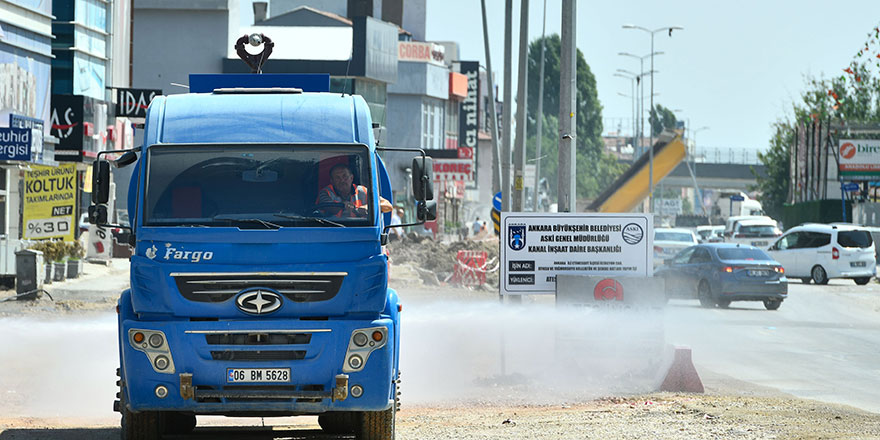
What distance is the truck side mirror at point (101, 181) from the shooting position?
9.72m

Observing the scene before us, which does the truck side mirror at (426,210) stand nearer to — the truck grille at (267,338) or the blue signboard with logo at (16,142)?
the truck grille at (267,338)

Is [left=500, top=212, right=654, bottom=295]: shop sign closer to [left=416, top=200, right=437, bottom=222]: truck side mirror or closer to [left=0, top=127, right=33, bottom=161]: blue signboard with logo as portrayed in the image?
[left=416, top=200, right=437, bottom=222]: truck side mirror

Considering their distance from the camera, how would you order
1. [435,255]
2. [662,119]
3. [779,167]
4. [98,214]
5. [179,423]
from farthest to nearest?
[662,119]
[779,167]
[435,255]
[179,423]
[98,214]

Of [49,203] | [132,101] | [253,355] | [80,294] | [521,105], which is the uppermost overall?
[132,101]

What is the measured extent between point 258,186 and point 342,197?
2.01 ft

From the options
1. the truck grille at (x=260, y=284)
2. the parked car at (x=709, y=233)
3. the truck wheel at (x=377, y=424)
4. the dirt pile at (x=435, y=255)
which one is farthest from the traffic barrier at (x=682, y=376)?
the parked car at (x=709, y=233)

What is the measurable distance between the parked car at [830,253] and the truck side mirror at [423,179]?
1302 inches

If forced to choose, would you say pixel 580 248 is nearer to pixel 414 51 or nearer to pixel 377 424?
pixel 377 424

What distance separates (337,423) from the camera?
11.2 metres

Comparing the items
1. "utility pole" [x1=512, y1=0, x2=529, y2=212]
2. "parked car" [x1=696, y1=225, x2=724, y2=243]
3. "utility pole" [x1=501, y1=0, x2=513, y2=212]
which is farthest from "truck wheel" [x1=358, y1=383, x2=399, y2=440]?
"parked car" [x1=696, y1=225, x2=724, y2=243]

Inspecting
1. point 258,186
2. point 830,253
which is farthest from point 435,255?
point 258,186

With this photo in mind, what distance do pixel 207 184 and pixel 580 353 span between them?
26.3ft

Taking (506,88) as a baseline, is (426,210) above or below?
below

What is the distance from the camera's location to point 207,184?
9.52 meters
